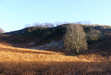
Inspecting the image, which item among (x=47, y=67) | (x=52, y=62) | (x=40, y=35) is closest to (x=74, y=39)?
(x=52, y=62)

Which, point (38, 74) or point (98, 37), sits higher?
point (38, 74)

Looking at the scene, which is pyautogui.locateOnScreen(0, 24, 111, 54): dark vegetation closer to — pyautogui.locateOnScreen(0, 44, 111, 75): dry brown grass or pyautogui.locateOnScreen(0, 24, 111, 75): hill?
pyautogui.locateOnScreen(0, 24, 111, 75): hill

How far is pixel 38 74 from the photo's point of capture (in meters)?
7.48

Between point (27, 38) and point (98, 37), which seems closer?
point (98, 37)

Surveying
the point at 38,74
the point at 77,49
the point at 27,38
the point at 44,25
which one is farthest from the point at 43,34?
the point at 38,74

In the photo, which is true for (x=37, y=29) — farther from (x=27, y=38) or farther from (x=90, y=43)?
(x=90, y=43)

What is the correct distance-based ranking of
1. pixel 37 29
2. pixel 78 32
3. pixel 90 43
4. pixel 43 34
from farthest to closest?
pixel 37 29
pixel 43 34
pixel 90 43
pixel 78 32

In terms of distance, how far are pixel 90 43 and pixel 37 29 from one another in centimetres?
4424

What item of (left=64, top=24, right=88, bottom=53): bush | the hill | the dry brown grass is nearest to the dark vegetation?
the hill

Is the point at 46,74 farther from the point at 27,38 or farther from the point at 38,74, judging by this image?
the point at 27,38

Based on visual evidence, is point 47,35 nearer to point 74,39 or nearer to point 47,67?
point 74,39

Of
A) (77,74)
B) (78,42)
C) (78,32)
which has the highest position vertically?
(77,74)

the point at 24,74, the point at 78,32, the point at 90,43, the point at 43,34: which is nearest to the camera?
the point at 24,74

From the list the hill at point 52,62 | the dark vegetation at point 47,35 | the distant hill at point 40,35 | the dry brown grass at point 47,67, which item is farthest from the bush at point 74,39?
the distant hill at point 40,35
